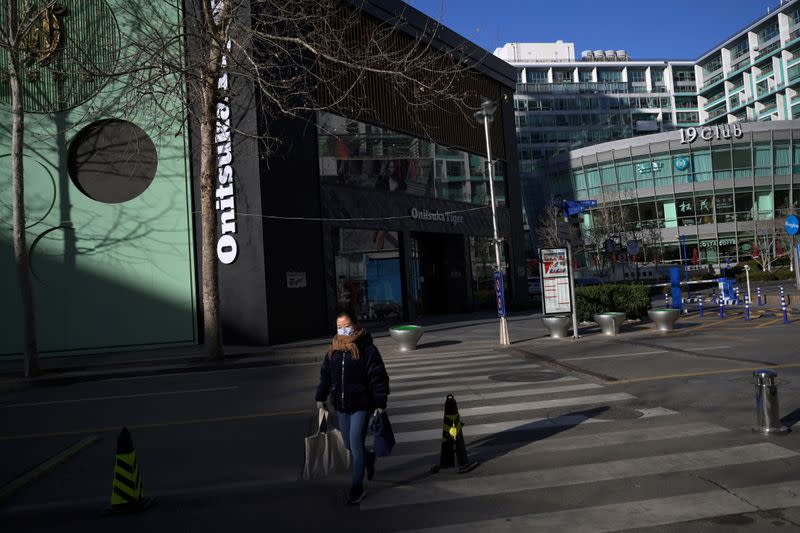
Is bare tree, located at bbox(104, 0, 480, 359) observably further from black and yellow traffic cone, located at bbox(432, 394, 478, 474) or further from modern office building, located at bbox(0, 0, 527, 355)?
black and yellow traffic cone, located at bbox(432, 394, 478, 474)

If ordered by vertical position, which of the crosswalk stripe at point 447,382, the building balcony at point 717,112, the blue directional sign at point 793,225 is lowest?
the crosswalk stripe at point 447,382

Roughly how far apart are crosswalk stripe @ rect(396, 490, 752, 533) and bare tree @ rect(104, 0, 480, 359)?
8.66 meters

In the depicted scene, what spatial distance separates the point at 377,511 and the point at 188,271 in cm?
1894

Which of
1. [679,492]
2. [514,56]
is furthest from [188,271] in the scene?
[514,56]

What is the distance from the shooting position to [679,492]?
518 cm

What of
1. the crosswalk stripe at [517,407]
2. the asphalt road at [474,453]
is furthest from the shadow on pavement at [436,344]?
the crosswalk stripe at [517,407]

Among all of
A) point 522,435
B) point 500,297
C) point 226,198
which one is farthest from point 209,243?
point 522,435

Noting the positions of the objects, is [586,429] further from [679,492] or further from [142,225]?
[142,225]

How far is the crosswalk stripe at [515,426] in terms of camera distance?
7.51m

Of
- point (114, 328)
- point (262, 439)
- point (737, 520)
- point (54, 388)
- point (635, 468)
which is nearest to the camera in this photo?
point (737, 520)

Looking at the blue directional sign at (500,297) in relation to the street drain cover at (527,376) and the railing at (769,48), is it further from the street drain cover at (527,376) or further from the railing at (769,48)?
the railing at (769,48)

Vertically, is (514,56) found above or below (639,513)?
above

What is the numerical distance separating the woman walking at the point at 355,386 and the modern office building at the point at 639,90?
69.2 meters

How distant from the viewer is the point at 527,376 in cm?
1177
